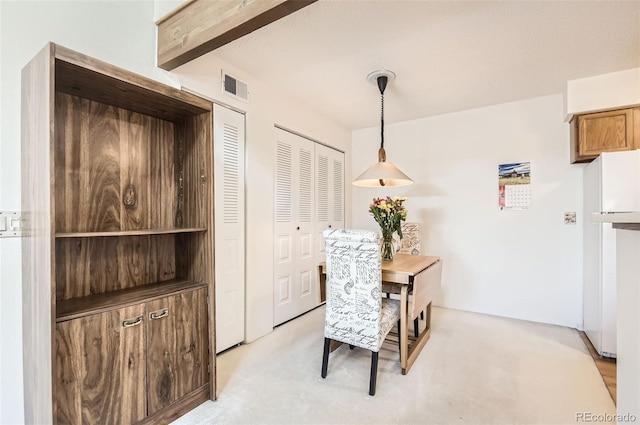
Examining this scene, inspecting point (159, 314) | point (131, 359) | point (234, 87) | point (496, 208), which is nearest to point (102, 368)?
point (131, 359)

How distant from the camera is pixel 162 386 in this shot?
1.59 m

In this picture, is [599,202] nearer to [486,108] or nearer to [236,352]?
[486,108]

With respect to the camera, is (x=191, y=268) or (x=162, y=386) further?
(x=191, y=268)

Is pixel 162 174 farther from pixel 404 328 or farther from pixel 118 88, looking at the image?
→ pixel 404 328

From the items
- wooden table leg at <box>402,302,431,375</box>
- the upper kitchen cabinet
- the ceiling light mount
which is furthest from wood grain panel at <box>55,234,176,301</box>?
the upper kitchen cabinet

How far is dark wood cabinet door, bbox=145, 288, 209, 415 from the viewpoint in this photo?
5.10 ft

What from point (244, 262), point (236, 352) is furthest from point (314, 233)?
point (236, 352)

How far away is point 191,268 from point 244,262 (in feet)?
2.62

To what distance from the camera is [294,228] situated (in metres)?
3.32

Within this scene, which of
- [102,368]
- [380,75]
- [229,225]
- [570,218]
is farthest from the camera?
[570,218]

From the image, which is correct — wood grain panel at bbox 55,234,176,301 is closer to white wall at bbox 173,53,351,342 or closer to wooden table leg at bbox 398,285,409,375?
white wall at bbox 173,53,351,342

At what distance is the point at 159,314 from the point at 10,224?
821 millimetres

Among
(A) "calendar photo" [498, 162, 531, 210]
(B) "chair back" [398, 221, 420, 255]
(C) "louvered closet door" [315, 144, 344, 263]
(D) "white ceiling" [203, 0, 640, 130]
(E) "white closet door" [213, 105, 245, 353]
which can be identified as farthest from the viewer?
(C) "louvered closet door" [315, 144, 344, 263]

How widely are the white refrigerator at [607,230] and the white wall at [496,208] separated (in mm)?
472
